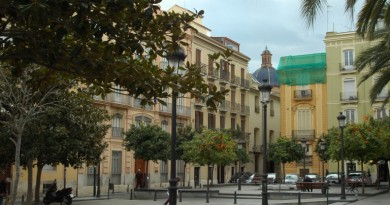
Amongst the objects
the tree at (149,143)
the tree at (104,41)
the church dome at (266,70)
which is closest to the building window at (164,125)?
the tree at (149,143)

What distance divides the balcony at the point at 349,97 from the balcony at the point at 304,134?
15.6ft

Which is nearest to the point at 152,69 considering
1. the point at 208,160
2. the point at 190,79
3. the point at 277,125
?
the point at 190,79

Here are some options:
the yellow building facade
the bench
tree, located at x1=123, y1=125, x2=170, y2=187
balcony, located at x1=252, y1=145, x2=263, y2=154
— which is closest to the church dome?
balcony, located at x1=252, y1=145, x2=263, y2=154

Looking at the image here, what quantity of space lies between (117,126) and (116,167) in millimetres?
2962

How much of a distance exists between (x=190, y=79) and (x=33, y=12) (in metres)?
2.33

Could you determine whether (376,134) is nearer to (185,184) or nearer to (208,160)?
(208,160)

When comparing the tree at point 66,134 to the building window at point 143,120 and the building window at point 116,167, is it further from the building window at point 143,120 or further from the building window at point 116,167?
the building window at point 143,120

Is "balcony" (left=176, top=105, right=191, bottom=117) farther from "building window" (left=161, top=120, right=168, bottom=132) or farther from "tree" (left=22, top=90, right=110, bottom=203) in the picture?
"tree" (left=22, top=90, right=110, bottom=203)

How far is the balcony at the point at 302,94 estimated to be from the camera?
5362 cm

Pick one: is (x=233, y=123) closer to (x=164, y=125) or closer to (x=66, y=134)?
(x=164, y=125)

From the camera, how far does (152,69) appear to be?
6.27 meters

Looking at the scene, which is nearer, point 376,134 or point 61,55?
point 61,55

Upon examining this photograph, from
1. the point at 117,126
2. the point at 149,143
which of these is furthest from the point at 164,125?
the point at 149,143

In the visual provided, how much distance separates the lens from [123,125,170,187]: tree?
3275 centimetres
